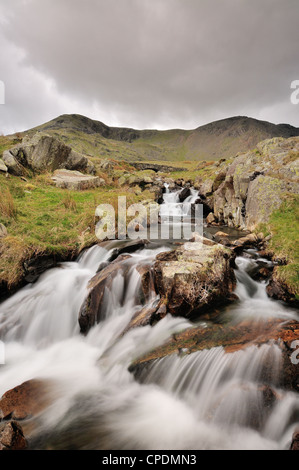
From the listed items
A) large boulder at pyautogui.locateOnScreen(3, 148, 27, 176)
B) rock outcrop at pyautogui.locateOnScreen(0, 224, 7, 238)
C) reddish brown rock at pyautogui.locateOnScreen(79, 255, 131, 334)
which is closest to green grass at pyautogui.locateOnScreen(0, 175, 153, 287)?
rock outcrop at pyautogui.locateOnScreen(0, 224, 7, 238)

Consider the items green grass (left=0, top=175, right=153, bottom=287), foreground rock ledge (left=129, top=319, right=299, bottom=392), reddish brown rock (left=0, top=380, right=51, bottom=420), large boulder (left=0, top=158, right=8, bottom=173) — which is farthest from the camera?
large boulder (left=0, top=158, right=8, bottom=173)

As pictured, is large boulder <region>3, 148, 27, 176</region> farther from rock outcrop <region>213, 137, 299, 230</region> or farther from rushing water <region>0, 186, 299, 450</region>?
rock outcrop <region>213, 137, 299, 230</region>

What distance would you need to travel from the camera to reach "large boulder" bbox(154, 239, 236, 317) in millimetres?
5355

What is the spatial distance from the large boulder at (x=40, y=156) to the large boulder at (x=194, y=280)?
1772 cm

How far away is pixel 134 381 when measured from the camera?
14.7 feet

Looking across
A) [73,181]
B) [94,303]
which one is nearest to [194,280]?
[94,303]

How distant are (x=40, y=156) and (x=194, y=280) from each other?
2095 centimetres

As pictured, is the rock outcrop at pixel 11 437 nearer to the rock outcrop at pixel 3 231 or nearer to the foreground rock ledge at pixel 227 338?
the foreground rock ledge at pixel 227 338

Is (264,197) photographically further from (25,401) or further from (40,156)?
(40,156)

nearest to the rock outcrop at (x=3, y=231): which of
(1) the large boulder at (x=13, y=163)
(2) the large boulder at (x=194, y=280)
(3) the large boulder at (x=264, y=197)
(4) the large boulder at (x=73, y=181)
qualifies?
(2) the large boulder at (x=194, y=280)

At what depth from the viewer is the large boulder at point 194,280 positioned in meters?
5.36

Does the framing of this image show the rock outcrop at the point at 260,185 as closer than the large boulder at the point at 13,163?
Yes

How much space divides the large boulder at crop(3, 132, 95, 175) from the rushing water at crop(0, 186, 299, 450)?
15649 mm
